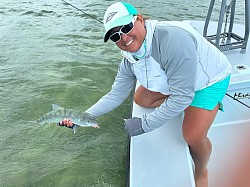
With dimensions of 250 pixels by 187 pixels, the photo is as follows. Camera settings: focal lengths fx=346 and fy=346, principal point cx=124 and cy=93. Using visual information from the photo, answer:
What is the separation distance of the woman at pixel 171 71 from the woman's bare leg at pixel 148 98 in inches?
9.5

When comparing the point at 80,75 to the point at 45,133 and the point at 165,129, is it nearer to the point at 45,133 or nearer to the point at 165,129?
the point at 45,133

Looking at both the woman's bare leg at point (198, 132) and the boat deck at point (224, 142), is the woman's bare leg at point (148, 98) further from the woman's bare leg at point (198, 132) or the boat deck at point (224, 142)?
the woman's bare leg at point (198, 132)

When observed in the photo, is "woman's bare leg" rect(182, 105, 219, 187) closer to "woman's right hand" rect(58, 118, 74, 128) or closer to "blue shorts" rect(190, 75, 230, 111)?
"blue shorts" rect(190, 75, 230, 111)

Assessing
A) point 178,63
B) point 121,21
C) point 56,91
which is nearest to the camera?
point 121,21

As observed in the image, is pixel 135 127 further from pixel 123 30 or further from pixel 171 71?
pixel 123 30

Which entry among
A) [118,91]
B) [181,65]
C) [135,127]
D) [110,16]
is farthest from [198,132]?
[110,16]

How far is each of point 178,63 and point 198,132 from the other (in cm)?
56

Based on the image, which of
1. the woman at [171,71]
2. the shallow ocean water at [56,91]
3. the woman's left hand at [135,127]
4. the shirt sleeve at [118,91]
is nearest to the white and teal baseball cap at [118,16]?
the woman at [171,71]

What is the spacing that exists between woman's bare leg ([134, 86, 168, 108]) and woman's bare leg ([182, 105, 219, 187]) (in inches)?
14.4

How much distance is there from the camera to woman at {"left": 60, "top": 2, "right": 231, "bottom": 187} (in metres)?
2.06

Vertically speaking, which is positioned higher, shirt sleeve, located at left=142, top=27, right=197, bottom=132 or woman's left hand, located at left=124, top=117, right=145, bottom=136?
shirt sleeve, located at left=142, top=27, right=197, bottom=132

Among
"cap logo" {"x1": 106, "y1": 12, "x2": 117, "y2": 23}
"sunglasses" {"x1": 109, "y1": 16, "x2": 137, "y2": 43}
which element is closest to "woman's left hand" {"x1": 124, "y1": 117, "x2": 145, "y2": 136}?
"sunglasses" {"x1": 109, "y1": 16, "x2": 137, "y2": 43}

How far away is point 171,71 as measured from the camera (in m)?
2.16

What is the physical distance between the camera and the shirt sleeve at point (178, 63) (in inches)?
82.3
